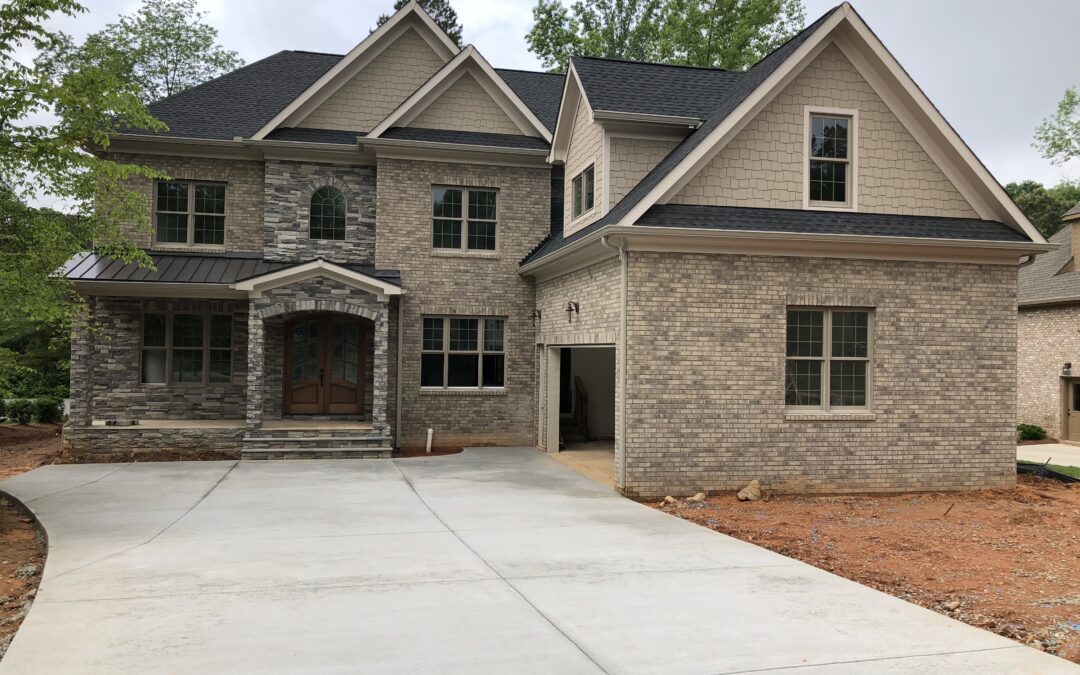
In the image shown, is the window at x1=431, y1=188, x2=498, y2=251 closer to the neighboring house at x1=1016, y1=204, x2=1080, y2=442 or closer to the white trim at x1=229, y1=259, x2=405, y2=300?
the white trim at x1=229, y1=259, x2=405, y2=300

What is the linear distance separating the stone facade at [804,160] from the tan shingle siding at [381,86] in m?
9.36

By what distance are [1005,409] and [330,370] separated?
543 inches

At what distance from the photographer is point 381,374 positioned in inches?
677

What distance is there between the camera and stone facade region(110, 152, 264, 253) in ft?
61.5

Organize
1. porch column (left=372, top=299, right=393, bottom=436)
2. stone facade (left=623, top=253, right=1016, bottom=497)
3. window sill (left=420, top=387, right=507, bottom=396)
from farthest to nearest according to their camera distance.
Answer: window sill (left=420, top=387, right=507, bottom=396) → porch column (left=372, top=299, right=393, bottom=436) → stone facade (left=623, top=253, right=1016, bottom=497)

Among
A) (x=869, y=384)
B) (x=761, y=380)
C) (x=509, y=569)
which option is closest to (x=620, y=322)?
(x=761, y=380)

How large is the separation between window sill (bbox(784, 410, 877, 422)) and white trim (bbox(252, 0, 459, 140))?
39.9 ft

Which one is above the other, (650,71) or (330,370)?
(650,71)

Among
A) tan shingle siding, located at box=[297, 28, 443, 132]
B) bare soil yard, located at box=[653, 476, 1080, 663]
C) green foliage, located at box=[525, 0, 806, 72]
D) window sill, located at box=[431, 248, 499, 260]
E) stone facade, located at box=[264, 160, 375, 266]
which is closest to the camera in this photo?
bare soil yard, located at box=[653, 476, 1080, 663]

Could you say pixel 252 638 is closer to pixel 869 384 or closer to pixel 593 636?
pixel 593 636

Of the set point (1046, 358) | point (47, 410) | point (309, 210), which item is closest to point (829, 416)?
point (309, 210)

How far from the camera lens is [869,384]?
44.5ft

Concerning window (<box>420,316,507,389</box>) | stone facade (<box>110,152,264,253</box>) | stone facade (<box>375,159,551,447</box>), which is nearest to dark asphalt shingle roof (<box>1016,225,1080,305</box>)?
stone facade (<box>375,159,551,447</box>)

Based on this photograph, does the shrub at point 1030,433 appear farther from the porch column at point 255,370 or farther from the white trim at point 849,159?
the porch column at point 255,370
